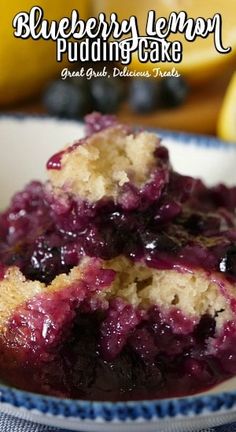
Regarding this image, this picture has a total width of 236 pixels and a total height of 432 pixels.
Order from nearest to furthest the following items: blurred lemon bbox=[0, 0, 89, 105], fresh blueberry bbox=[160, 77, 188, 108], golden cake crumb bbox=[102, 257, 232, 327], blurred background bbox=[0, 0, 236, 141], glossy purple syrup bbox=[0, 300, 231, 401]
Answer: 1. glossy purple syrup bbox=[0, 300, 231, 401]
2. golden cake crumb bbox=[102, 257, 232, 327]
3. blurred lemon bbox=[0, 0, 89, 105]
4. blurred background bbox=[0, 0, 236, 141]
5. fresh blueberry bbox=[160, 77, 188, 108]

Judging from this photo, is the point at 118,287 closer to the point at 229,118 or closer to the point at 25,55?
the point at 229,118

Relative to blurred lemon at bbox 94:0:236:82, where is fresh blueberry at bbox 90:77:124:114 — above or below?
below

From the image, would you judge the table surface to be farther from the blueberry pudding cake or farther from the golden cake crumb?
the golden cake crumb

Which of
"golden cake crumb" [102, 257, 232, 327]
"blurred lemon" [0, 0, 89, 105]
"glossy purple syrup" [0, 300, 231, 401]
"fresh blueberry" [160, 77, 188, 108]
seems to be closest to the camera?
"glossy purple syrup" [0, 300, 231, 401]

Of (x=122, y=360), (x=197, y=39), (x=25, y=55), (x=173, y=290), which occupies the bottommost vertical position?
(x=122, y=360)

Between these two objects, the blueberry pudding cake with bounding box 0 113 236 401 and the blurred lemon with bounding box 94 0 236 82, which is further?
the blurred lemon with bounding box 94 0 236 82

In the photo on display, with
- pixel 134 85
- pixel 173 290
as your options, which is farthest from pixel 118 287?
pixel 134 85

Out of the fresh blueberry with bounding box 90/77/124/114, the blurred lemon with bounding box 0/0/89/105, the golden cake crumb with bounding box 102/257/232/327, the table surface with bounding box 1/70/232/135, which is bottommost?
the golden cake crumb with bounding box 102/257/232/327

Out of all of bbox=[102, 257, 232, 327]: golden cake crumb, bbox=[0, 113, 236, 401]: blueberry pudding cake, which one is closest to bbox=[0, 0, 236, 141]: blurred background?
bbox=[0, 113, 236, 401]: blueberry pudding cake

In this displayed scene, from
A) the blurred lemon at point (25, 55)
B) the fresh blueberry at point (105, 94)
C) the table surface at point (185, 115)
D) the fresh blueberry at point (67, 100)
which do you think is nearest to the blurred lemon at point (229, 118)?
the table surface at point (185, 115)
